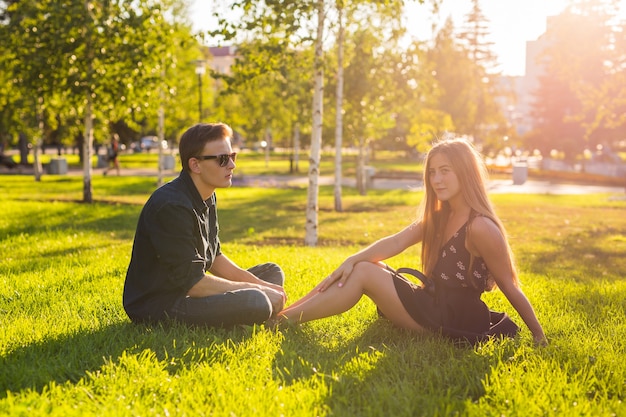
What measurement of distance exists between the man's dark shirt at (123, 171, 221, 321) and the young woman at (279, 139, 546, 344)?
3.26 feet

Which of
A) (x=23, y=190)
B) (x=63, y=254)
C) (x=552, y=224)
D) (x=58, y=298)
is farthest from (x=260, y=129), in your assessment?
(x=58, y=298)

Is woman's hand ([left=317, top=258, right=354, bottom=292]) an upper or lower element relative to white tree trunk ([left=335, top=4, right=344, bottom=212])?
lower

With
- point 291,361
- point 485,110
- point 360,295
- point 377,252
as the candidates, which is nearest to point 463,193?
point 377,252

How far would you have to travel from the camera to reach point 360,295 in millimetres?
5203

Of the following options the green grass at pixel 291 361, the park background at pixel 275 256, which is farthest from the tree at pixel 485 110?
the green grass at pixel 291 361

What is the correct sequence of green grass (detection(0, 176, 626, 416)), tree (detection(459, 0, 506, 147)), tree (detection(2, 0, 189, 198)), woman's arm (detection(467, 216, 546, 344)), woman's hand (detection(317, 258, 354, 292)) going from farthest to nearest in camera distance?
tree (detection(459, 0, 506, 147)) → tree (detection(2, 0, 189, 198)) → woman's hand (detection(317, 258, 354, 292)) → woman's arm (detection(467, 216, 546, 344)) → green grass (detection(0, 176, 626, 416))

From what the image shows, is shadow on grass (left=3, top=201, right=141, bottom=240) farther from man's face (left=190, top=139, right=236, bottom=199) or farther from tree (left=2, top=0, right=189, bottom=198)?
man's face (left=190, top=139, right=236, bottom=199)

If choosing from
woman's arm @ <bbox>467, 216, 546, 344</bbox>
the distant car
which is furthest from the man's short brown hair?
the distant car

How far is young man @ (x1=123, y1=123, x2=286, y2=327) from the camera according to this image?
483 centimetres

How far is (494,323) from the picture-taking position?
530cm

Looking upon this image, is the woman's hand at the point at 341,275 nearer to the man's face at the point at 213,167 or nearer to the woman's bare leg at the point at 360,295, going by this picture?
the woman's bare leg at the point at 360,295

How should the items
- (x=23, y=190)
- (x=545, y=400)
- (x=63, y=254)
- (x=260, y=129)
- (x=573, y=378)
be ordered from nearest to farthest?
(x=545, y=400) < (x=573, y=378) < (x=63, y=254) < (x=23, y=190) < (x=260, y=129)

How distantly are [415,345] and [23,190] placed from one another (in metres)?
22.8

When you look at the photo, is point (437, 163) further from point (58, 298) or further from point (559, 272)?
point (559, 272)
